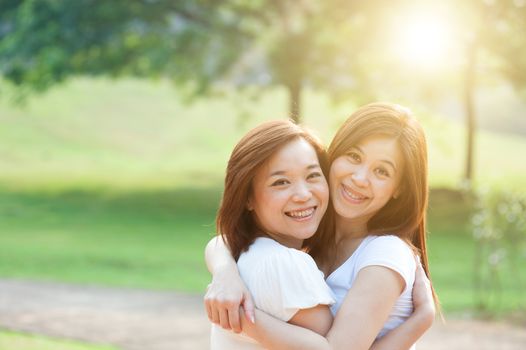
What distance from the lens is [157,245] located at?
1664cm

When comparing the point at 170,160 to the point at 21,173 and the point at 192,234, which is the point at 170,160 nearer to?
the point at 21,173

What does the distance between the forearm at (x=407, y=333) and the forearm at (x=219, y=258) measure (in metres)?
0.50

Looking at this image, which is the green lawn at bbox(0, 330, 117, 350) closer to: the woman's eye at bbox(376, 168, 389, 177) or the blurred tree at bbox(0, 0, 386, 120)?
the woman's eye at bbox(376, 168, 389, 177)

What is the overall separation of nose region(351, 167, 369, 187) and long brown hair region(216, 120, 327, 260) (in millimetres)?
108

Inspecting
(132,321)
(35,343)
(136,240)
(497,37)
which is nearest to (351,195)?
(35,343)

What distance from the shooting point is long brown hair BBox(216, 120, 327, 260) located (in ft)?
8.74

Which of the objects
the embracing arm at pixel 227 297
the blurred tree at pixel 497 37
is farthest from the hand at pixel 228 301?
the blurred tree at pixel 497 37

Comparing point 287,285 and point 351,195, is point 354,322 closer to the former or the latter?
point 287,285

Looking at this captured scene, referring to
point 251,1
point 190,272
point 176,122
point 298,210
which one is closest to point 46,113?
point 176,122

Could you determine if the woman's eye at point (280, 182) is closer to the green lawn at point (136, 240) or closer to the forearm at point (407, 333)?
the forearm at point (407, 333)

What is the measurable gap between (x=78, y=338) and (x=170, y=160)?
889 inches

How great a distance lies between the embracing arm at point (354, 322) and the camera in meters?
2.48

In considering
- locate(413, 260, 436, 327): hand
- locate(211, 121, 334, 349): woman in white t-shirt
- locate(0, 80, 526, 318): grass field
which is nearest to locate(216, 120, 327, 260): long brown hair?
locate(211, 121, 334, 349): woman in white t-shirt

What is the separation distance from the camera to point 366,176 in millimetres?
2807
